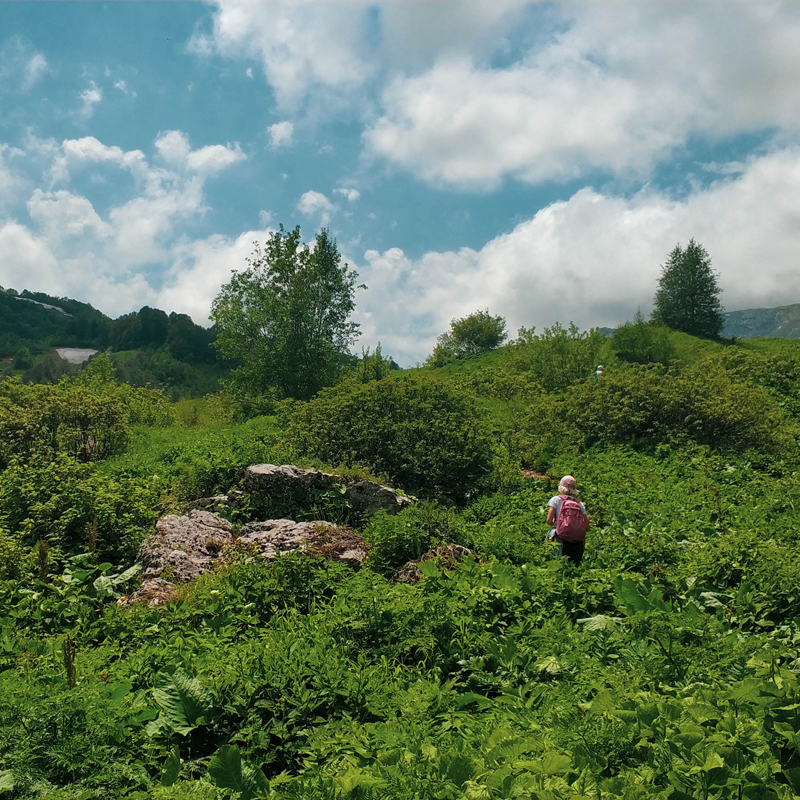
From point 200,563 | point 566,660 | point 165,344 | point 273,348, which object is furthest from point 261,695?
point 165,344

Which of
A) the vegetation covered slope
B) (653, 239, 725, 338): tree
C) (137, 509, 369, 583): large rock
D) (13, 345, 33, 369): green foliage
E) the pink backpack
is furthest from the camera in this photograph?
(13, 345, 33, 369): green foliage

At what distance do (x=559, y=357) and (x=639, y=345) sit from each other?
392 inches

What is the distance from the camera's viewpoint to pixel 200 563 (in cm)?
767

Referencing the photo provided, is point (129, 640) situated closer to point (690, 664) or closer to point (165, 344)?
point (690, 664)

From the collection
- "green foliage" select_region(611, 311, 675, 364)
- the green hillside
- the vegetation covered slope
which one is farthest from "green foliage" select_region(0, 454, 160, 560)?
the green hillside

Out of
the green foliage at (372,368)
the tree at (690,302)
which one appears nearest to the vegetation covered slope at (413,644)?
the green foliage at (372,368)

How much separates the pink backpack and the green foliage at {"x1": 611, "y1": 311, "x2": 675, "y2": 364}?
28.0 metres

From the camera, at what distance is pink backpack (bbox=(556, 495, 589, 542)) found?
780cm

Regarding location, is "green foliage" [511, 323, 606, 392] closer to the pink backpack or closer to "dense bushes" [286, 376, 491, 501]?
"dense bushes" [286, 376, 491, 501]

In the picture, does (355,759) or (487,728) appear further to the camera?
(487,728)

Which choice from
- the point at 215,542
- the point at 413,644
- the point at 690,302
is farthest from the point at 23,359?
the point at 413,644

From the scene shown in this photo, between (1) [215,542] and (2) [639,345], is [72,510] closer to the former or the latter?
(1) [215,542]

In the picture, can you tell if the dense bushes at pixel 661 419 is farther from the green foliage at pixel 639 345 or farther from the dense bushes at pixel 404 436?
the green foliage at pixel 639 345

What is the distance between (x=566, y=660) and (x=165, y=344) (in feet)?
358
